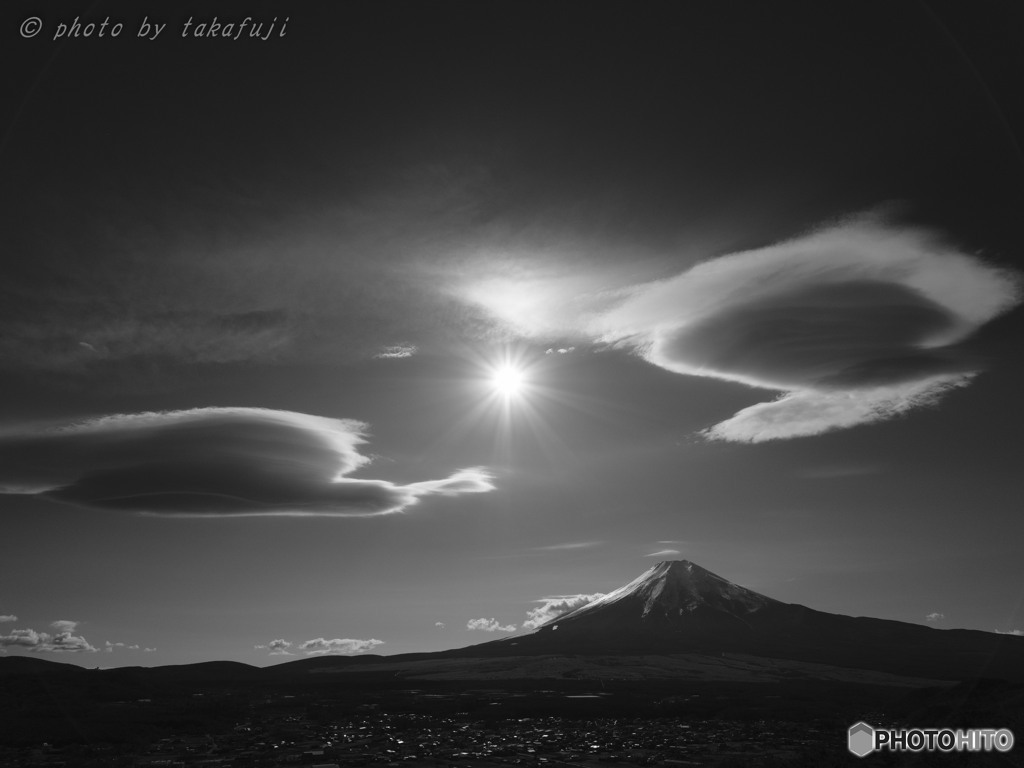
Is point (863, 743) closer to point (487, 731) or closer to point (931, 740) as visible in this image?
point (931, 740)

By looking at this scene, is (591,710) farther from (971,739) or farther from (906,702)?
(971,739)

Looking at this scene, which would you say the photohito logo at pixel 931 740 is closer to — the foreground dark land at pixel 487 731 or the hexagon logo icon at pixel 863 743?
the hexagon logo icon at pixel 863 743

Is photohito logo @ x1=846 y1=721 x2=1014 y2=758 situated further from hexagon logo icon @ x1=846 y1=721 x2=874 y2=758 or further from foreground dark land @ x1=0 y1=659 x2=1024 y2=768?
foreground dark land @ x1=0 y1=659 x2=1024 y2=768

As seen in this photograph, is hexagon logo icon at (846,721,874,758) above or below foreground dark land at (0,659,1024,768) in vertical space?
above

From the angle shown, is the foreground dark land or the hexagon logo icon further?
the foreground dark land

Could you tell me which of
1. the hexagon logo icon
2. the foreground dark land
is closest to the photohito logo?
the hexagon logo icon

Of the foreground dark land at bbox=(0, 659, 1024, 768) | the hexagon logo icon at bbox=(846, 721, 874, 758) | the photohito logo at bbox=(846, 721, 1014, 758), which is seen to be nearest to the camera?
the photohito logo at bbox=(846, 721, 1014, 758)

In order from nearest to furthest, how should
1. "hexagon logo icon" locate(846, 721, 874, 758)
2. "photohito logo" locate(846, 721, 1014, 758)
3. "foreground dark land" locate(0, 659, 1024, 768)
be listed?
1. "photohito logo" locate(846, 721, 1014, 758)
2. "hexagon logo icon" locate(846, 721, 874, 758)
3. "foreground dark land" locate(0, 659, 1024, 768)

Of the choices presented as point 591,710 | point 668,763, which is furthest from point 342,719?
point 668,763
